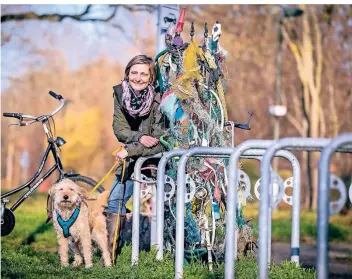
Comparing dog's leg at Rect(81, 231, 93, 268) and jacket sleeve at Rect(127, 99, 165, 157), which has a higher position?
jacket sleeve at Rect(127, 99, 165, 157)

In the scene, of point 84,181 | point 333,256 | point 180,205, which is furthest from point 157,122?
point 333,256

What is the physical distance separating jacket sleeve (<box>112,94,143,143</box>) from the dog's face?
1.92 ft

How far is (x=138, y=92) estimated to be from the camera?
21.0ft

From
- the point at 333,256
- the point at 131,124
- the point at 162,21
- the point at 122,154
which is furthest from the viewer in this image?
the point at 333,256

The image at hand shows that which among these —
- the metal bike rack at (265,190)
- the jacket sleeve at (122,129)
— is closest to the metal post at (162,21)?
the jacket sleeve at (122,129)

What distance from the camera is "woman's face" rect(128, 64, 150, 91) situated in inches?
252

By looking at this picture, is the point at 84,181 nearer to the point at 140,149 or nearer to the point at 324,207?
the point at 140,149

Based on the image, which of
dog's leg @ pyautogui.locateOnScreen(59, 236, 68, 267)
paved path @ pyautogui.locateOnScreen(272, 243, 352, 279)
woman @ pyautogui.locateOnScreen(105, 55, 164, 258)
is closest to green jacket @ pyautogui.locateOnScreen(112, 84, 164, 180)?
woman @ pyautogui.locateOnScreen(105, 55, 164, 258)

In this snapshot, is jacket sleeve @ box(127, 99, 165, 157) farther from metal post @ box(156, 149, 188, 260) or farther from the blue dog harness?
the blue dog harness

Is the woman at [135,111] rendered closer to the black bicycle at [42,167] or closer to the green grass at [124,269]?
the green grass at [124,269]

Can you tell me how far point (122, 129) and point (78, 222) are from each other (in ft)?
2.86

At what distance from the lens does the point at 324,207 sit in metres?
3.52

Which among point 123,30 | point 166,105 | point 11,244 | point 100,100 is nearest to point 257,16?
point 100,100

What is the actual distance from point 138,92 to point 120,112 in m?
0.24
